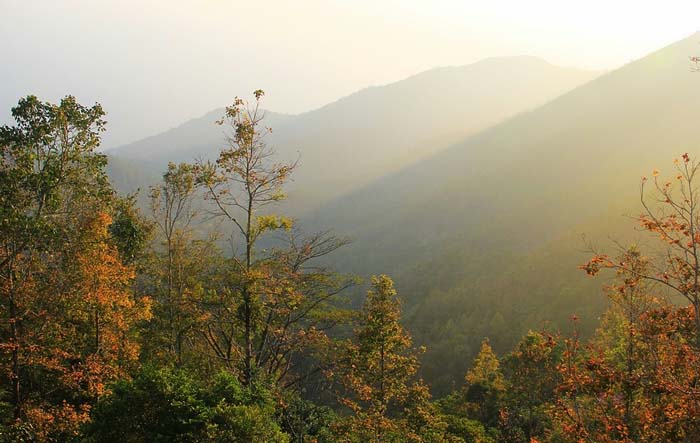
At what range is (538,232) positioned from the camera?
478 feet

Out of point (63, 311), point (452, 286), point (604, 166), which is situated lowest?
point (452, 286)

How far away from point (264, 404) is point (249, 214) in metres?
6.65

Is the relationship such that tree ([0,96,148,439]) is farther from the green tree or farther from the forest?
the green tree

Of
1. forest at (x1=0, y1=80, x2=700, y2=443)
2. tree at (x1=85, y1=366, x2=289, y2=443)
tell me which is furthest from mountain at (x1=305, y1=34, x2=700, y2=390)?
tree at (x1=85, y1=366, x2=289, y2=443)

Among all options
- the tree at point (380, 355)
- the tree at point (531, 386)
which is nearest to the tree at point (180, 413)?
the tree at point (380, 355)

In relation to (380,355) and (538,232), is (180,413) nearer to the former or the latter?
(380,355)

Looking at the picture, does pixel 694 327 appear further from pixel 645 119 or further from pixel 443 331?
pixel 645 119

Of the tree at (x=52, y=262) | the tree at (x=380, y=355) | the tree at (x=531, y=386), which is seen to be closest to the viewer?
the tree at (x=52, y=262)

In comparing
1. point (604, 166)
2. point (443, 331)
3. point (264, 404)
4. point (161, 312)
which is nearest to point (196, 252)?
point (161, 312)

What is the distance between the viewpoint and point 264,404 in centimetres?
1308

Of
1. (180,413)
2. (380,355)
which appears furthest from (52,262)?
(380,355)

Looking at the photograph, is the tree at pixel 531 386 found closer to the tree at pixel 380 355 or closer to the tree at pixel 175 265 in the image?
the tree at pixel 380 355

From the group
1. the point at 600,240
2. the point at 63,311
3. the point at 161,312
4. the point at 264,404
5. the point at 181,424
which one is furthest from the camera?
the point at 600,240

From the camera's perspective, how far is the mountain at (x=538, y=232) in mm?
91125
